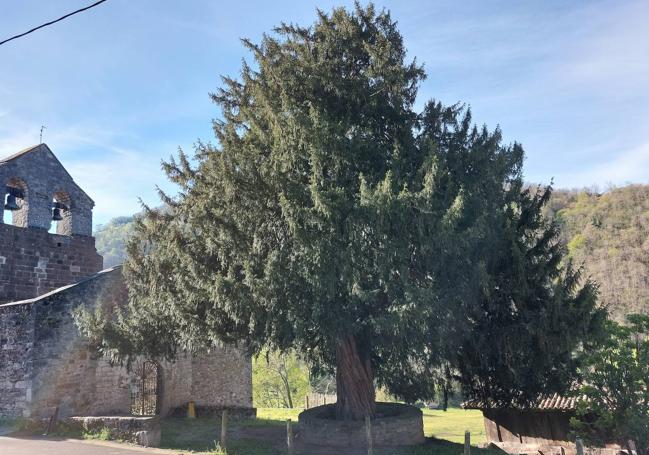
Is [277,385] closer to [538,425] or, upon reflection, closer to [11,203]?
[538,425]

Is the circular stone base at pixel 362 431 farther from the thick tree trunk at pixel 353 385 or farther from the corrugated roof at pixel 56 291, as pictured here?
the corrugated roof at pixel 56 291

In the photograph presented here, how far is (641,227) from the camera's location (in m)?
54.4

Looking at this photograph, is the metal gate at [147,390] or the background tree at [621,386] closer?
the background tree at [621,386]

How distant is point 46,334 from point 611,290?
51230 mm

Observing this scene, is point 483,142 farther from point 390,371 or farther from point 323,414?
point 323,414

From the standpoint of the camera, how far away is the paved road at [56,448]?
9.89 meters

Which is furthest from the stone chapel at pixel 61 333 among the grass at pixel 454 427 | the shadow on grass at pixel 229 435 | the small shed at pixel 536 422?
the grass at pixel 454 427

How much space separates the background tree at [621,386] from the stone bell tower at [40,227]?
1707 cm

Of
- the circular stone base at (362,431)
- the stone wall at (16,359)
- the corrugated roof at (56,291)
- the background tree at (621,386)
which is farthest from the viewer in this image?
the corrugated roof at (56,291)

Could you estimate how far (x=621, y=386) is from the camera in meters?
11.3

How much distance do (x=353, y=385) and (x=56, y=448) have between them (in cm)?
679

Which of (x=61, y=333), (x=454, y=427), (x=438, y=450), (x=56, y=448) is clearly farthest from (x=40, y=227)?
(x=454, y=427)

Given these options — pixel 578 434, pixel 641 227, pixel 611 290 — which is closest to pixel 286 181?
pixel 578 434

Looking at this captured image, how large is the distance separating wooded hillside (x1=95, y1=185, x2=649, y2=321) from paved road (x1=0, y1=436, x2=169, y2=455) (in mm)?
42338
